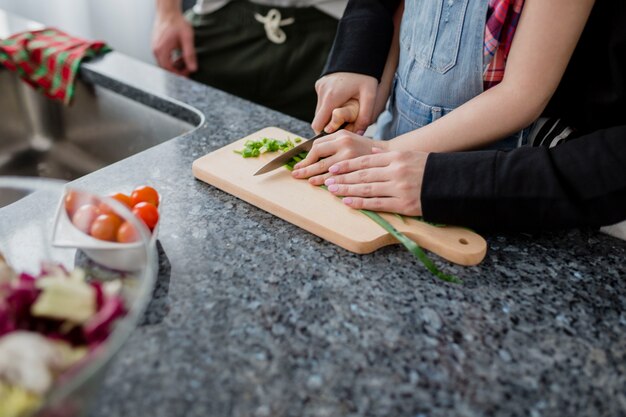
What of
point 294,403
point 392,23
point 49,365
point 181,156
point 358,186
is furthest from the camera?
point 392,23

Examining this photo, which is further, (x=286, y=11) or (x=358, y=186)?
(x=286, y=11)

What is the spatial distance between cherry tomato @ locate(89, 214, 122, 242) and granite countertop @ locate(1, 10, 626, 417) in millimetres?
98

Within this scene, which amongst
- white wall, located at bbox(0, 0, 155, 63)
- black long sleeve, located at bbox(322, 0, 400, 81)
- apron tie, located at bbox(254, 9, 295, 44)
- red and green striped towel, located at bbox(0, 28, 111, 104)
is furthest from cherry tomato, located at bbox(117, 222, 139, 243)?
white wall, located at bbox(0, 0, 155, 63)

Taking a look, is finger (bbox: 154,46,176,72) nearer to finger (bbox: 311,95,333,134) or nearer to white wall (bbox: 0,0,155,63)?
finger (bbox: 311,95,333,134)

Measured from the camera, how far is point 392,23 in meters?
1.19

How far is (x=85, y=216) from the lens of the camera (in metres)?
0.71

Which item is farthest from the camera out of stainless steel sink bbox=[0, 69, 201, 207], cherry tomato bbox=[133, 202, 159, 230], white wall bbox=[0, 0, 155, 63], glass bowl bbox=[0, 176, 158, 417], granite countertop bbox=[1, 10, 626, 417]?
white wall bbox=[0, 0, 155, 63]

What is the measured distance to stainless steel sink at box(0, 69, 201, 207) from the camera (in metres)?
1.36

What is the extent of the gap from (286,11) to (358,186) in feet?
2.77

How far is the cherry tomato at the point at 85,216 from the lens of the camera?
2.29 feet

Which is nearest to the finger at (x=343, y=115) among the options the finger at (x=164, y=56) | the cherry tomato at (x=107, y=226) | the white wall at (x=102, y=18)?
the cherry tomato at (x=107, y=226)

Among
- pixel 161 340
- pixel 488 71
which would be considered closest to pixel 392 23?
pixel 488 71

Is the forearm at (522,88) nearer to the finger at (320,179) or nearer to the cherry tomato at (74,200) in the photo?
the finger at (320,179)

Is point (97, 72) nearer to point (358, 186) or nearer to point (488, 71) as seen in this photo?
point (358, 186)
